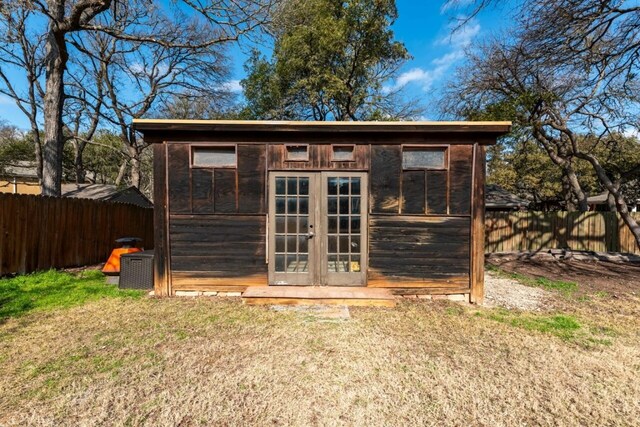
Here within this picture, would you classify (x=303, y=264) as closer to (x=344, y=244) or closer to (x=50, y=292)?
(x=344, y=244)

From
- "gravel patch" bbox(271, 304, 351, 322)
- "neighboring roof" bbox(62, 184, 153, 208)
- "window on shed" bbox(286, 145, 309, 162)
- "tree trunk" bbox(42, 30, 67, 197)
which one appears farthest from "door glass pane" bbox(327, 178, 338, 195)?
"neighboring roof" bbox(62, 184, 153, 208)

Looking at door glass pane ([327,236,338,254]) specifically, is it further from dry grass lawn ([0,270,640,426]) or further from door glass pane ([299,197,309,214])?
dry grass lawn ([0,270,640,426])

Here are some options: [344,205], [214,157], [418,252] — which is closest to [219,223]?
[214,157]

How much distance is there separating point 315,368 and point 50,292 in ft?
16.9

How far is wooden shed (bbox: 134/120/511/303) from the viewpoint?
16.2 ft

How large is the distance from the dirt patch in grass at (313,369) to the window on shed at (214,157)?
7.69ft

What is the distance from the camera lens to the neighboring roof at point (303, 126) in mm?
4723

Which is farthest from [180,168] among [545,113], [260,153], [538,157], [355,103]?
[538,157]

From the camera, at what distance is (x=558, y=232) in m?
11.5

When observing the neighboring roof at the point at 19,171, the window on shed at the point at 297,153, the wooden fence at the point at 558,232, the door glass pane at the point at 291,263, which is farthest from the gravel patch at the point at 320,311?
the neighboring roof at the point at 19,171

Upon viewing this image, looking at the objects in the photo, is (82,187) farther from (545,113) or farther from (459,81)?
(545,113)

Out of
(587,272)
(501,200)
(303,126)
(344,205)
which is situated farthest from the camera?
(501,200)

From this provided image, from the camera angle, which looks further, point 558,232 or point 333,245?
point 558,232

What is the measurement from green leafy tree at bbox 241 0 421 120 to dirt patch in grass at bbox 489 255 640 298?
770cm
